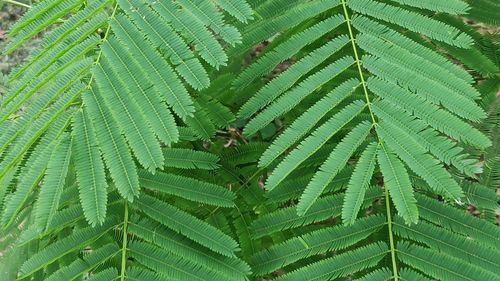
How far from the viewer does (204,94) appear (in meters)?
1.83

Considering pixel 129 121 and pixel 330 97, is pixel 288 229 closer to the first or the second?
pixel 330 97

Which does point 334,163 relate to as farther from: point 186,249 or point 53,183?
point 53,183

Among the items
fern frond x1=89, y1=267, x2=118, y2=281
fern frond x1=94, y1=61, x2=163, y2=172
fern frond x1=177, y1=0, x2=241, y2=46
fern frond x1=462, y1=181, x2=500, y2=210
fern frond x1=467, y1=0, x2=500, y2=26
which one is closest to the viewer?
fern frond x1=94, y1=61, x2=163, y2=172

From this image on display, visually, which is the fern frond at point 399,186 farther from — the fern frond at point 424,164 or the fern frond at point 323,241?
the fern frond at point 323,241

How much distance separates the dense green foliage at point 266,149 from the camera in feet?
4.18

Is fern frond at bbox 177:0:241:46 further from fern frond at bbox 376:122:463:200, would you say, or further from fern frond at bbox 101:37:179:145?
fern frond at bbox 376:122:463:200

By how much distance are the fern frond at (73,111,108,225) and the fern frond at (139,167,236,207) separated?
0.35 m

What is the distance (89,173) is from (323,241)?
0.64 metres

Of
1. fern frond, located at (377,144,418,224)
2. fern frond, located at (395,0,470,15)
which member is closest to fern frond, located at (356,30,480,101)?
fern frond, located at (395,0,470,15)

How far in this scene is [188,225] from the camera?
1531 mm

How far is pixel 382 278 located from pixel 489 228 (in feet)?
1.08

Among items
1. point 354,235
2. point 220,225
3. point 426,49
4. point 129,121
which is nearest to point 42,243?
point 220,225

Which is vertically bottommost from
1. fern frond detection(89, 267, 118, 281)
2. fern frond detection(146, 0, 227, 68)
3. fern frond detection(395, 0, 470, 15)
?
fern frond detection(89, 267, 118, 281)

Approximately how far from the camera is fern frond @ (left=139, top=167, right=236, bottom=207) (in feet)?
5.29
